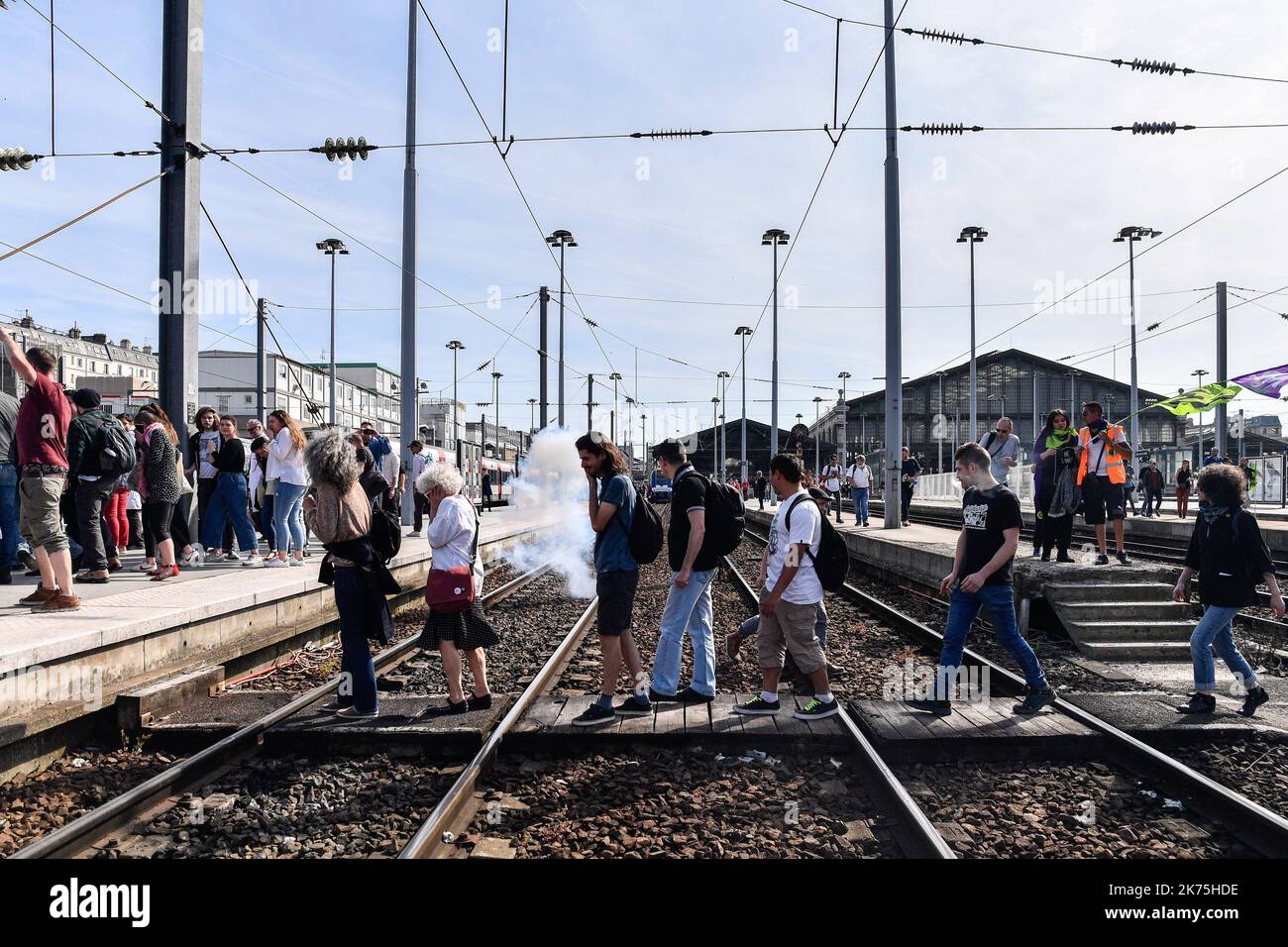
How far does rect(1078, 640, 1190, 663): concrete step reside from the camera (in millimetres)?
8320

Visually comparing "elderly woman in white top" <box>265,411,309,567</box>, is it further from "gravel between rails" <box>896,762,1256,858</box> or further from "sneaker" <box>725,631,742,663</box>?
"gravel between rails" <box>896,762,1256,858</box>

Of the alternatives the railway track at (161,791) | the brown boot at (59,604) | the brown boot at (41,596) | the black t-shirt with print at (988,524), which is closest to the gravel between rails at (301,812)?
the railway track at (161,791)

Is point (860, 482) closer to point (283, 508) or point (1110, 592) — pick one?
point (1110, 592)

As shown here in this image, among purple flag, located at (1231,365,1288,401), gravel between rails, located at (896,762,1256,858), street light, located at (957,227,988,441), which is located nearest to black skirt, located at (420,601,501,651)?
gravel between rails, located at (896,762,1256,858)

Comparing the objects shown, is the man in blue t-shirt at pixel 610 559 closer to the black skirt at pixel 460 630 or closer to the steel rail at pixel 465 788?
the steel rail at pixel 465 788

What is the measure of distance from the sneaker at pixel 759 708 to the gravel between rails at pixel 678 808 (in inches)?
24.7

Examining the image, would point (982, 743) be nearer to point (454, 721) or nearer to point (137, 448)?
point (454, 721)

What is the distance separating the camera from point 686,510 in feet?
20.3

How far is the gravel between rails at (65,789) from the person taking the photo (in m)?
4.43

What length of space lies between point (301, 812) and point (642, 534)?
262 cm

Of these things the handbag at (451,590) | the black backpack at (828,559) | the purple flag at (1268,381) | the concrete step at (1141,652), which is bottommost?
the concrete step at (1141,652)

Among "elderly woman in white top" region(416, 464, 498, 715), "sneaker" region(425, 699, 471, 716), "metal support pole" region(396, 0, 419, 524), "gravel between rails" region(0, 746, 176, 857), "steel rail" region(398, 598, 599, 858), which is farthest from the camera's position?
"metal support pole" region(396, 0, 419, 524)

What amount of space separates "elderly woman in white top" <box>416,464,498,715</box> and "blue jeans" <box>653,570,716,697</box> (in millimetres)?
1246
